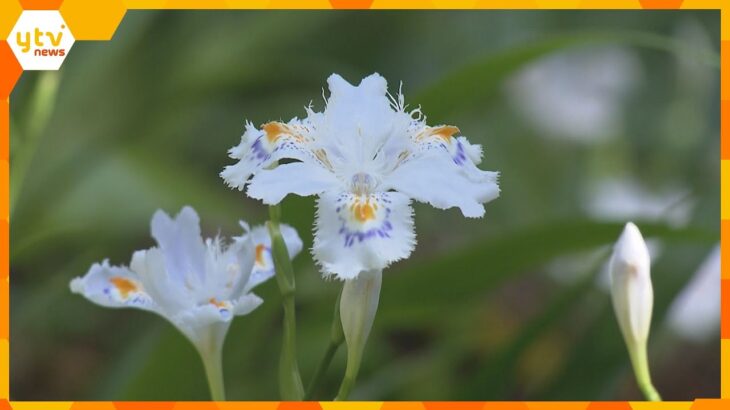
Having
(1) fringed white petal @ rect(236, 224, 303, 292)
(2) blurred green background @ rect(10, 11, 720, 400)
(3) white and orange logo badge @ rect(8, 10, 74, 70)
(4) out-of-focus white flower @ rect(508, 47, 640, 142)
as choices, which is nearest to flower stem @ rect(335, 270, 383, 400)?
(1) fringed white petal @ rect(236, 224, 303, 292)

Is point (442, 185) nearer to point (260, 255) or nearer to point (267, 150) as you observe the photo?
point (267, 150)

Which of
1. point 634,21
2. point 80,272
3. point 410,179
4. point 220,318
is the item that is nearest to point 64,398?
point 80,272

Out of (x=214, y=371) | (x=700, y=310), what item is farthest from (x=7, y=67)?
(x=700, y=310)

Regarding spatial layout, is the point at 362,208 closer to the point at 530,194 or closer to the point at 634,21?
the point at 530,194

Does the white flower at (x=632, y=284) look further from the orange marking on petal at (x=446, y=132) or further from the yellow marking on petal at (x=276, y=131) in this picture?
the yellow marking on petal at (x=276, y=131)

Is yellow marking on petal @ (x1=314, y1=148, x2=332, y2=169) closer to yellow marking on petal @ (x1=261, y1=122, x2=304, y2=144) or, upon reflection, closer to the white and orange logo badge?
yellow marking on petal @ (x1=261, y1=122, x2=304, y2=144)

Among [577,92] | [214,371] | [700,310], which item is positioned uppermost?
[577,92]

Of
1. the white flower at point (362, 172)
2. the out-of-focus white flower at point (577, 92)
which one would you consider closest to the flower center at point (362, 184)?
the white flower at point (362, 172)
